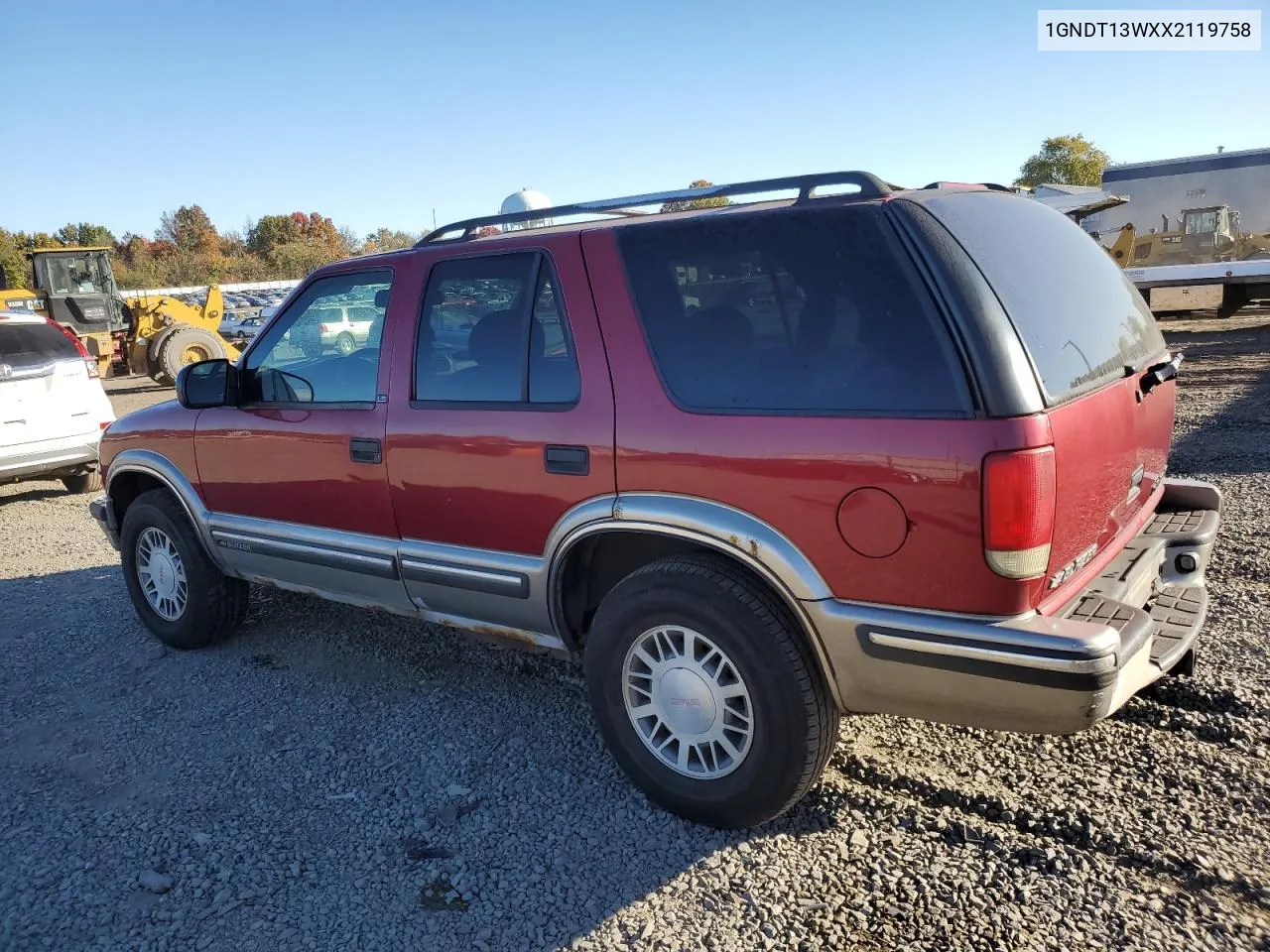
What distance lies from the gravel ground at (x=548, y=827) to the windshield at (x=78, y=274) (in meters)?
17.1

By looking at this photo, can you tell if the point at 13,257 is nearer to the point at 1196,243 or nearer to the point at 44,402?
the point at 44,402

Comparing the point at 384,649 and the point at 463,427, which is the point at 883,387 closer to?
the point at 463,427

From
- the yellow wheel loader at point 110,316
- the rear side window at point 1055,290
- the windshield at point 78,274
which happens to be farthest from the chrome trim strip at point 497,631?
the windshield at point 78,274

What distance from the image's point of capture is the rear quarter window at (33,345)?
26.5 ft

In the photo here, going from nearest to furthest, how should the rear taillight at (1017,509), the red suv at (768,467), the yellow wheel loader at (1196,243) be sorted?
the rear taillight at (1017,509) → the red suv at (768,467) → the yellow wheel loader at (1196,243)

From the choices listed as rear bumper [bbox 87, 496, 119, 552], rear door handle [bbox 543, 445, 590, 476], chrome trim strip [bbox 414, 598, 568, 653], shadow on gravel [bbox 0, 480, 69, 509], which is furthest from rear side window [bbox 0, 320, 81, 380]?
rear door handle [bbox 543, 445, 590, 476]

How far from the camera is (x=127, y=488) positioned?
5.07 meters

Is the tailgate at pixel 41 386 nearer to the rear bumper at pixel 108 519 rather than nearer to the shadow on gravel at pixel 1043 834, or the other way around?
the rear bumper at pixel 108 519

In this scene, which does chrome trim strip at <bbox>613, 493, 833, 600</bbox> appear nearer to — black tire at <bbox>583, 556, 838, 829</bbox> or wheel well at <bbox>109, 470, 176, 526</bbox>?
black tire at <bbox>583, 556, 838, 829</bbox>

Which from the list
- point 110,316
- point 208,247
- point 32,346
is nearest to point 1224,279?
point 32,346

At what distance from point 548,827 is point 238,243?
90726mm

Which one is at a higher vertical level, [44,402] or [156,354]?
[156,354]

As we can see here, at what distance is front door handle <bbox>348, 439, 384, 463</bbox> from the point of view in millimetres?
3646

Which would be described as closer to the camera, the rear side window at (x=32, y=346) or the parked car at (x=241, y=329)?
the rear side window at (x=32, y=346)
